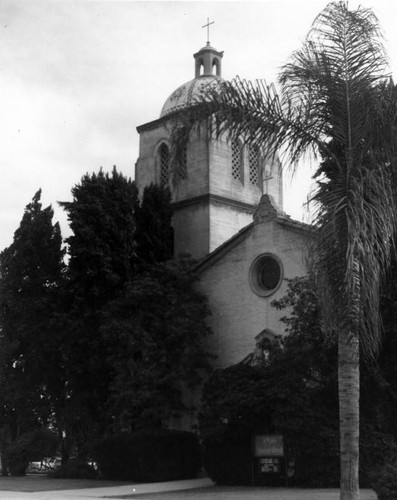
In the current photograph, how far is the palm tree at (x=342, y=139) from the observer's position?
13.8 m

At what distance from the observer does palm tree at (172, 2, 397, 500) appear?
1375cm

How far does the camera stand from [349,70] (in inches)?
596

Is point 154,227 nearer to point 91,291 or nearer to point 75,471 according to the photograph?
point 91,291

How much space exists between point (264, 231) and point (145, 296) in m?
5.59

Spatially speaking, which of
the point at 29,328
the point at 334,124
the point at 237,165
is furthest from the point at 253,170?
the point at 334,124

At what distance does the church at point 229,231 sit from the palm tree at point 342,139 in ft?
32.9

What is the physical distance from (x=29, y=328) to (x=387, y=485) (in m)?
21.0

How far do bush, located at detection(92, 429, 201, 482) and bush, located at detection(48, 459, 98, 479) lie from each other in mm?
1796

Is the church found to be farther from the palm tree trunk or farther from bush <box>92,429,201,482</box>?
the palm tree trunk

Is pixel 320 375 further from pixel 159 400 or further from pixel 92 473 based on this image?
pixel 92 473

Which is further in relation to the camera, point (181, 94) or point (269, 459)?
point (181, 94)

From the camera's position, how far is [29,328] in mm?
34188

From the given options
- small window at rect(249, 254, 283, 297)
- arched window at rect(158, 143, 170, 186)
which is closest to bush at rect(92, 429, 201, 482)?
small window at rect(249, 254, 283, 297)

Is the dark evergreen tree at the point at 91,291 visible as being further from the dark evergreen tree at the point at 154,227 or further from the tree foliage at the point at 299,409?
the tree foliage at the point at 299,409
